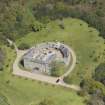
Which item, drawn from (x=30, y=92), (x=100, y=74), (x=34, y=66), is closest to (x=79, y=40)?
(x=34, y=66)

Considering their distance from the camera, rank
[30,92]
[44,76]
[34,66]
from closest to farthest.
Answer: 1. [30,92]
2. [44,76]
3. [34,66]

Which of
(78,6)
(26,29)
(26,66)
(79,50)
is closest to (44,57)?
(26,66)

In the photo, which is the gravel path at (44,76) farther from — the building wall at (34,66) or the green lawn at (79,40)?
the building wall at (34,66)

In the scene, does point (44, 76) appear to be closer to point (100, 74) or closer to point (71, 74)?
point (71, 74)

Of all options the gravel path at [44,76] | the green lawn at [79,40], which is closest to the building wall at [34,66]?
the gravel path at [44,76]

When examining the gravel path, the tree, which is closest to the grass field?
the gravel path

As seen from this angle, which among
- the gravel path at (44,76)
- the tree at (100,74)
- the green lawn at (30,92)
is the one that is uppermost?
the tree at (100,74)

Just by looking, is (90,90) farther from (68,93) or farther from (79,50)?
(79,50)
